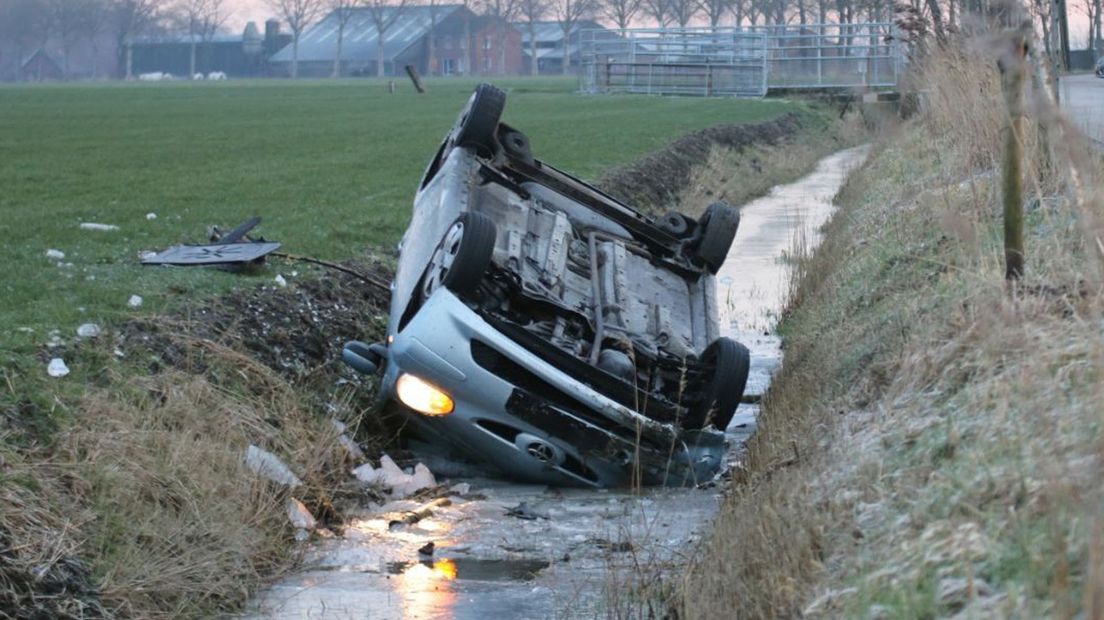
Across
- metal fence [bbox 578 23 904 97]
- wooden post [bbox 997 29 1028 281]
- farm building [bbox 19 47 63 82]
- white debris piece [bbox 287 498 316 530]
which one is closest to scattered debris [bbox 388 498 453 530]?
white debris piece [bbox 287 498 316 530]

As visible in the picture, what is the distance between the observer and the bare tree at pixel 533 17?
432 ft

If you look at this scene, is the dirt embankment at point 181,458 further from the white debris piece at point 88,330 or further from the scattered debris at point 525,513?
the scattered debris at point 525,513

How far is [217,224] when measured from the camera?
14.4 m

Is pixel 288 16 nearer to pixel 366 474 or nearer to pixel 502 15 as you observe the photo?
pixel 502 15

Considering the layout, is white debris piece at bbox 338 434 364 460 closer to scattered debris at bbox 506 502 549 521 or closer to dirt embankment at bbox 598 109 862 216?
scattered debris at bbox 506 502 549 521

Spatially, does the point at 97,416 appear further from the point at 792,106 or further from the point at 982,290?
the point at 792,106

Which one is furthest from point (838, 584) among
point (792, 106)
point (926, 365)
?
point (792, 106)

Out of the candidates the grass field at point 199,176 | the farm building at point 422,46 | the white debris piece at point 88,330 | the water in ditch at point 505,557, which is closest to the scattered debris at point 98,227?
the grass field at point 199,176

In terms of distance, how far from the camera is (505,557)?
7.72m

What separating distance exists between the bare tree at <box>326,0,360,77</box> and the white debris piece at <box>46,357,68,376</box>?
123m

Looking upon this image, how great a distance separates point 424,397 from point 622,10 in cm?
12449

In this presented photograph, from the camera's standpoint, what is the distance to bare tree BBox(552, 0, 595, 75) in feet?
435

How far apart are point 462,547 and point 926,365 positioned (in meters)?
2.81

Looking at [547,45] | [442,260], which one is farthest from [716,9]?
[442,260]
